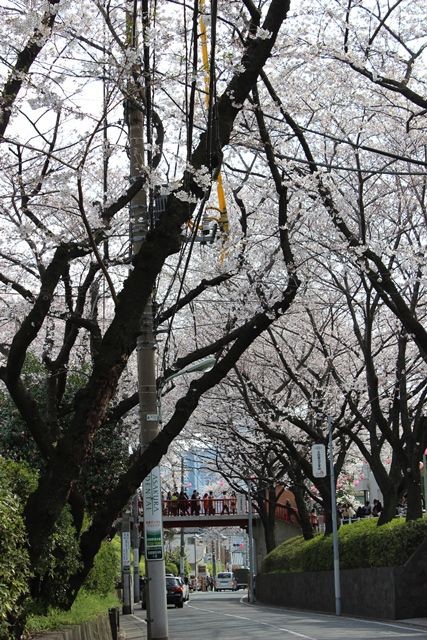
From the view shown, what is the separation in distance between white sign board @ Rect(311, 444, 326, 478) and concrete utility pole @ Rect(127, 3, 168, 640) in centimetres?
1437

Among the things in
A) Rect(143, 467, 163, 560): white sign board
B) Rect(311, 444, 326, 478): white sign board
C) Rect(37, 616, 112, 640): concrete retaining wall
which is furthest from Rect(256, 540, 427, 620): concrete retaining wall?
Rect(143, 467, 163, 560): white sign board

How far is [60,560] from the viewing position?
12492 mm

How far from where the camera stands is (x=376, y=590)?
80.2ft

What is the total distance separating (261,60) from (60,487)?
450cm

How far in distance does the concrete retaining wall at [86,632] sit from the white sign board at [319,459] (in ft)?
40.9

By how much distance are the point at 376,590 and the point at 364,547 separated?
1682 millimetres

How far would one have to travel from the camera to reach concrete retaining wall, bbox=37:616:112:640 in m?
10.4

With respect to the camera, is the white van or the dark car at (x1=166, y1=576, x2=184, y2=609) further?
the white van

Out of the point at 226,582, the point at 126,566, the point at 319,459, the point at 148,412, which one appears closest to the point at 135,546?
the point at 126,566

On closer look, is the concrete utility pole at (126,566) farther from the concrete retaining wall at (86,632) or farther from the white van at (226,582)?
the white van at (226,582)

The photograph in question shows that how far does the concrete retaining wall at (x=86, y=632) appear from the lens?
34.2 ft

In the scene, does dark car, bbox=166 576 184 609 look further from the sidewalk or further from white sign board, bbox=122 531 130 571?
the sidewalk

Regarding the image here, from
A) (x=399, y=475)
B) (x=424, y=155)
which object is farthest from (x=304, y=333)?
(x=424, y=155)

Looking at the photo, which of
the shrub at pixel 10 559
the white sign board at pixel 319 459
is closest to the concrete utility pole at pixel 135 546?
the white sign board at pixel 319 459
